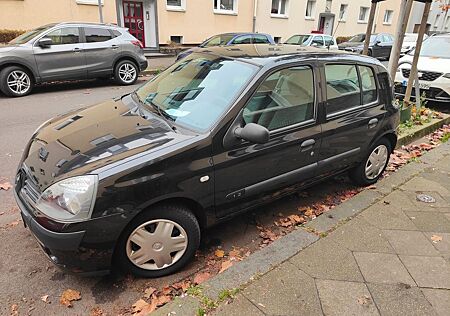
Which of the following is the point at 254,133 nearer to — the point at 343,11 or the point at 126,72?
the point at 126,72

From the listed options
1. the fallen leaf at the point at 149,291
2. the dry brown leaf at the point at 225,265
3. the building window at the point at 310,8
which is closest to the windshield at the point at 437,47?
the dry brown leaf at the point at 225,265

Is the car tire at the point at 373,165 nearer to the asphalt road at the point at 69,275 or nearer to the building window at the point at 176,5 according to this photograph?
the asphalt road at the point at 69,275

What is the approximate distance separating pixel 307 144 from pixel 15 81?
769cm

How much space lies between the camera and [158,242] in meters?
2.57

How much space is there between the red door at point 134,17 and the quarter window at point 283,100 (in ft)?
49.5

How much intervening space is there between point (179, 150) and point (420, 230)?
8.15ft

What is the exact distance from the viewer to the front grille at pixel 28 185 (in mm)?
2412

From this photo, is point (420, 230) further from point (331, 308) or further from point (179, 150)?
point (179, 150)

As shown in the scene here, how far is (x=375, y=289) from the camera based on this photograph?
2510 mm

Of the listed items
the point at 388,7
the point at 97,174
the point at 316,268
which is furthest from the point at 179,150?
the point at 388,7

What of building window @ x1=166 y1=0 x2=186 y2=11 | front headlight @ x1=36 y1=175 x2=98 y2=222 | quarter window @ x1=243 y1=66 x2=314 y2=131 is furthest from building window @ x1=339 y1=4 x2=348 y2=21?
front headlight @ x1=36 y1=175 x2=98 y2=222

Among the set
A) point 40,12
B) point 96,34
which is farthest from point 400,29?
point 40,12

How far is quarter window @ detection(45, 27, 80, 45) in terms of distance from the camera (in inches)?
340

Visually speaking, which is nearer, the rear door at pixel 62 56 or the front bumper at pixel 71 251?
the front bumper at pixel 71 251
